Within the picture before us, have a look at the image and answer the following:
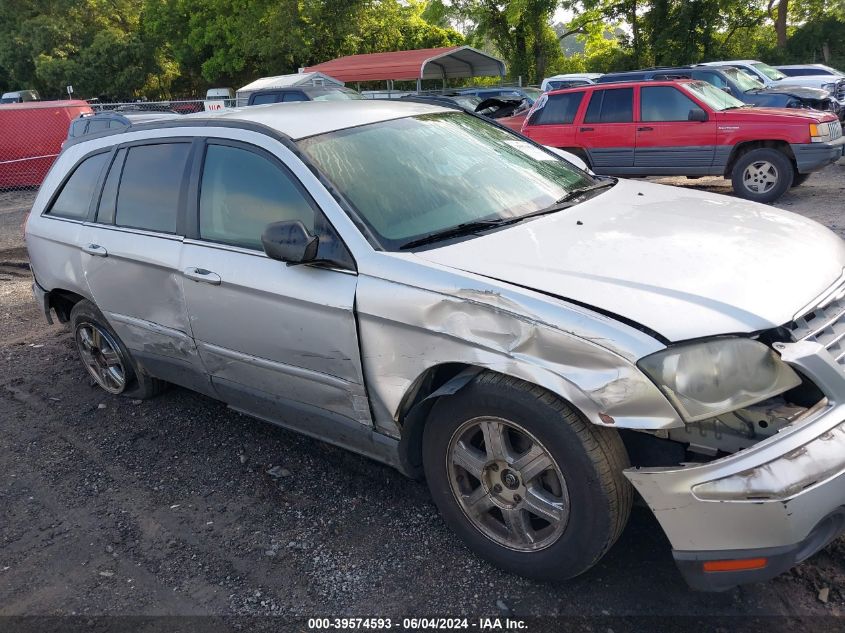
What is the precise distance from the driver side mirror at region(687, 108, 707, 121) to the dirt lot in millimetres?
8218

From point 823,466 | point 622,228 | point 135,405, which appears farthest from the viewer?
point 135,405

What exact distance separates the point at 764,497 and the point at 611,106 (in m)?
9.63

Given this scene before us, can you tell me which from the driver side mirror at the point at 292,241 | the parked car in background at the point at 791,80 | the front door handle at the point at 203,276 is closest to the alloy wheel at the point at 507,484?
the driver side mirror at the point at 292,241

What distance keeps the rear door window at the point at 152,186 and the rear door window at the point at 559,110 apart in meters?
8.38

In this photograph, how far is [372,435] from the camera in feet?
9.95

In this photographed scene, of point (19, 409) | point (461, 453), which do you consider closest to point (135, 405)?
point (19, 409)

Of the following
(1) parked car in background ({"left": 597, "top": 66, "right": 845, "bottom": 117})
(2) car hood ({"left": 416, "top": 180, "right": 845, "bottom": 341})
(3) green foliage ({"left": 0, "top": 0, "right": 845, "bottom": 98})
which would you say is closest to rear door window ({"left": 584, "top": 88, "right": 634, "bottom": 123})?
(1) parked car in background ({"left": 597, "top": 66, "right": 845, "bottom": 117})

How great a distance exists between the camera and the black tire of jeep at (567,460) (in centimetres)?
236

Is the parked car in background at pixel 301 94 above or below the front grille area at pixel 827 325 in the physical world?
above

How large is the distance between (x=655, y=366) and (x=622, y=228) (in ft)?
3.29

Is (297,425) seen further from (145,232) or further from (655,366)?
(655,366)

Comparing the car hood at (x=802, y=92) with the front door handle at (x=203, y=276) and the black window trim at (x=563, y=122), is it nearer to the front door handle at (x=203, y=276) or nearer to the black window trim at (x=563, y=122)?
the black window trim at (x=563, y=122)

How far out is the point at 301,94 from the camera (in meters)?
15.9

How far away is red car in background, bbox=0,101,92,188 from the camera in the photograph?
15211 millimetres
